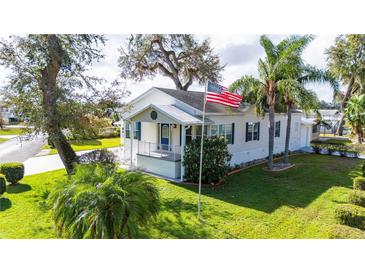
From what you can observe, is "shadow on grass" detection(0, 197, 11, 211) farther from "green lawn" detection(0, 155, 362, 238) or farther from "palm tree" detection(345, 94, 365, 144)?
"palm tree" detection(345, 94, 365, 144)

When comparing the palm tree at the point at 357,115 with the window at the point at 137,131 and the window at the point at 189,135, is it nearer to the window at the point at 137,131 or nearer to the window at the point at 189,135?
the window at the point at 189,135

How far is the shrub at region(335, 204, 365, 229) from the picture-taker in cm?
630

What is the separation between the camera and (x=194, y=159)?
1111 centimetres

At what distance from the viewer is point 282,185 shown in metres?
11.2

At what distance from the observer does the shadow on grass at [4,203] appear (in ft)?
27.2

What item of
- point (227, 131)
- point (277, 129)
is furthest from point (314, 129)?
point (227, 131)

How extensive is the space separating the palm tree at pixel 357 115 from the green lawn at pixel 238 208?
11.3 meters

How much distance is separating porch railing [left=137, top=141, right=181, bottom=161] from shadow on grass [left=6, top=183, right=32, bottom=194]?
5667 millimetres

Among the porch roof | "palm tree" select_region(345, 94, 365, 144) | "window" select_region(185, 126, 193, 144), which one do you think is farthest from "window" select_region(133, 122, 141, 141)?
"palm tree" select_region(345, 94, 365, 144)

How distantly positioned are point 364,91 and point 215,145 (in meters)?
27.4

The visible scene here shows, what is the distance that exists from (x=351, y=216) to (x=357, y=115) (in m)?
19.5

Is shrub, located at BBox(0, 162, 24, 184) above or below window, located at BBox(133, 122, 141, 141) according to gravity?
below

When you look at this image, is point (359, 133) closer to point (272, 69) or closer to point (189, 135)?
point (272, 69)
